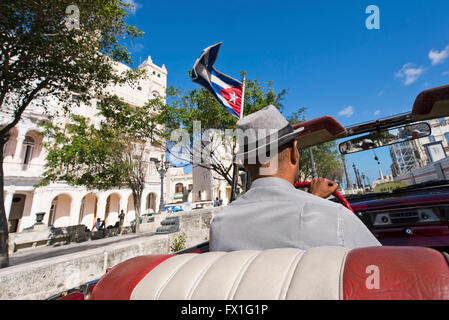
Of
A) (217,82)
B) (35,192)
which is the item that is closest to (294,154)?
(217,82)

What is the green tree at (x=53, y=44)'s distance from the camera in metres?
5.68

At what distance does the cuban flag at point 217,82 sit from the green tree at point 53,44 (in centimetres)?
285

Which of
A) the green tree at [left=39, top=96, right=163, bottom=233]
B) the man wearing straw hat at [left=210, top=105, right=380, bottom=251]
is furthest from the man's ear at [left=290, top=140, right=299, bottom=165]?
the green tree at [left=39, top=96, right=163, bottom=233]

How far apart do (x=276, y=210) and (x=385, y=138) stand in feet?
10.4

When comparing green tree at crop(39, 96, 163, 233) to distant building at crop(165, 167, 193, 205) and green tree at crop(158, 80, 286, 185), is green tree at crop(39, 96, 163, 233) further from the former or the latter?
distant building at crop(165, 167, 193, 205)

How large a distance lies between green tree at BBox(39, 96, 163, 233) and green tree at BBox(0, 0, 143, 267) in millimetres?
3668

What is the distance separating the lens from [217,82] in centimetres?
714

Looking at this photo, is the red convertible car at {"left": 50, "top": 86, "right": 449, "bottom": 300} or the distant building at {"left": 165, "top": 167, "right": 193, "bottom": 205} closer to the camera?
the red convertible car at {"left": 50, "top": 86, "right": 449, "bottom": 300}

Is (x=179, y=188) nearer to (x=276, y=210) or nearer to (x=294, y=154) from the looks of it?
(x=294, y=154)

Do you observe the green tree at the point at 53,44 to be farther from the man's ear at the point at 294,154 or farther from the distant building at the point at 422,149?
the distant building at the point at 422,149

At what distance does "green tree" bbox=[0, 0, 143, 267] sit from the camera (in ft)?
18.6

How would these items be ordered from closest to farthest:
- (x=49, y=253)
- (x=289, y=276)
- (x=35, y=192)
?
(x=289, y=276), (x=49, y=253), (x=35, y=192)
